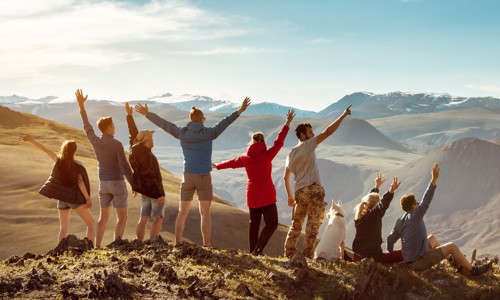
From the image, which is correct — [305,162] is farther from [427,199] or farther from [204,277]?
[204,277]

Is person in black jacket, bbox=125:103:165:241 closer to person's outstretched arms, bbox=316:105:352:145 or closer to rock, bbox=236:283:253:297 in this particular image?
rock, bbox=236:283:253:297

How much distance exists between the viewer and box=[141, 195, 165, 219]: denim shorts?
1199 cm

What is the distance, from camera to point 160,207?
473 inches

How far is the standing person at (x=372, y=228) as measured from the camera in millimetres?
11906

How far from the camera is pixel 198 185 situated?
38.8ft

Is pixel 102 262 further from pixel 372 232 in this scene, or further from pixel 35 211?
pixel 35 211

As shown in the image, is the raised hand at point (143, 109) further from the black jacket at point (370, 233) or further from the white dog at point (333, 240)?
the black jacket at point (370, 233)

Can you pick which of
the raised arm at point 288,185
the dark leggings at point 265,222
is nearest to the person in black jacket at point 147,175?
the dark leggings at point 265,222

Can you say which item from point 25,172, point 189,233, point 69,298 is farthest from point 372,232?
point 25,172

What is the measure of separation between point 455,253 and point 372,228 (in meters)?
1.87

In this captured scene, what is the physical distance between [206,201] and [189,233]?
14.6m

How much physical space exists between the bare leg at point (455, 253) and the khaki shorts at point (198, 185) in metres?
5.09

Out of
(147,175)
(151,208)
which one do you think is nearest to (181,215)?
(151,208)

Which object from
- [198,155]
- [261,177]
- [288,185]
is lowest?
[288,185]
